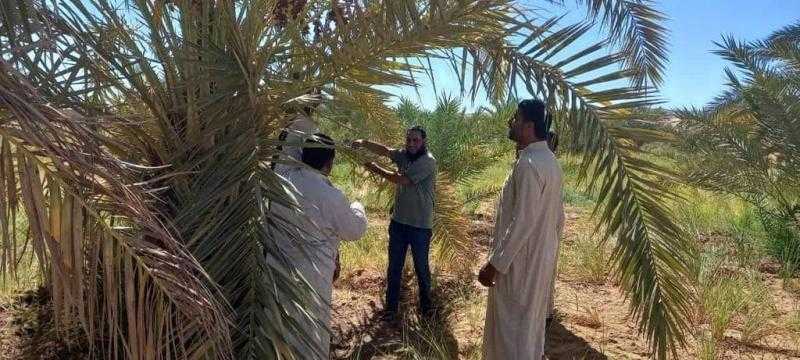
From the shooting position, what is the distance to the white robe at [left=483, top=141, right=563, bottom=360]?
11.1 feet

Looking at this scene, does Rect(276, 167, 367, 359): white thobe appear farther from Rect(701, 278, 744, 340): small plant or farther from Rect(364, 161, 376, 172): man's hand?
Rect(701, 278, 744, 340): small plant

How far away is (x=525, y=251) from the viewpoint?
349 centimetres

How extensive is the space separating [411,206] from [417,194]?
12 cm

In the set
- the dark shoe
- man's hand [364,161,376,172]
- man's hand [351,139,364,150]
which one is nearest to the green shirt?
man's hand [364,161,376,172]

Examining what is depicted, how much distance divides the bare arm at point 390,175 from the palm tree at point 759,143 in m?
3.45

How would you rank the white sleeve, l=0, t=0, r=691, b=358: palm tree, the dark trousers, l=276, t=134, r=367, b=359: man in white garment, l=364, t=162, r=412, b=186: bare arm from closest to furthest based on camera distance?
l=0, t=0, r=691, b=358: palm tree
l=276, t=134, r=367, b=359: man in white garment
the white sleeve
l=364, t=162, r=412, b=186: bare arm
the dark trousers

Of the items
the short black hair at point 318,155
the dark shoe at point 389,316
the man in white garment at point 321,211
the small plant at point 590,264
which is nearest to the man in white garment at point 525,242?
the man in white garment at point 321,211

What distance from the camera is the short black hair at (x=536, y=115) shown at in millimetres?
3476

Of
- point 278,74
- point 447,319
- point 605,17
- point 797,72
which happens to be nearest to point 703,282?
point 447,319

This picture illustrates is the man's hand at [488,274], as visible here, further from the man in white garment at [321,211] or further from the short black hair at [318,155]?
the short black hair at [318,155]

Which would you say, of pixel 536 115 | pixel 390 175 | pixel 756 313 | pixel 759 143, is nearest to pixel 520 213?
pixel 536 115

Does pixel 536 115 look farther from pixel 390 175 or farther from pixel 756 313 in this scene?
pixel 756 313

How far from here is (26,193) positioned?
1453 millimetres

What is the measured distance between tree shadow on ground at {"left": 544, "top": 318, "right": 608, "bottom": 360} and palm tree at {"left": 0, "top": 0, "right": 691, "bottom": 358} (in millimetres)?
989
